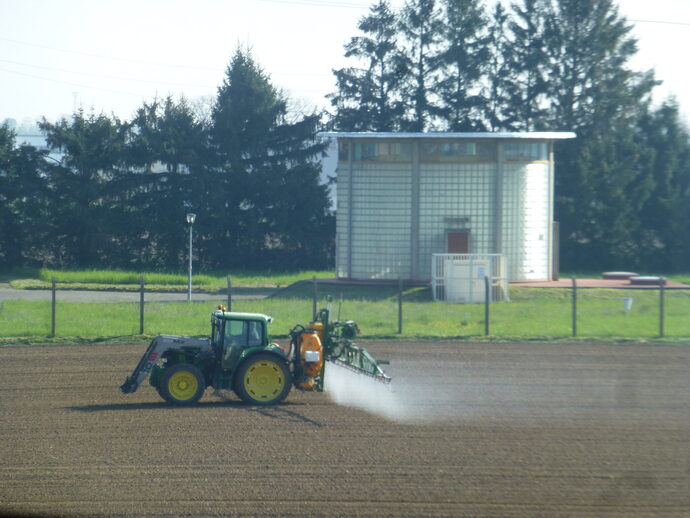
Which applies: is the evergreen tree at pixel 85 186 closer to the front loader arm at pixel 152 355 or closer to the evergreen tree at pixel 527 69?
the evergreen tree at pixel 527 69

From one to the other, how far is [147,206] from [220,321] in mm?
45318

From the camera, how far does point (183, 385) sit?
14523mm

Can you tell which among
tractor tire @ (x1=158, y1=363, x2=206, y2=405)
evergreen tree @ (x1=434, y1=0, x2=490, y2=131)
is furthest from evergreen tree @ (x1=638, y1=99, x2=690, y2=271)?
tractor tire @ (x1=158, y1=363, x2=206, y2=405)

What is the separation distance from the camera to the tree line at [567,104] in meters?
55.6

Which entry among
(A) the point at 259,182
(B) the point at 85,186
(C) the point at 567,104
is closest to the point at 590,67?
(C) the point at 567,104

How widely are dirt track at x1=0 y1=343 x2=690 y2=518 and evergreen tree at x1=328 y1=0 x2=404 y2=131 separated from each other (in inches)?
1752

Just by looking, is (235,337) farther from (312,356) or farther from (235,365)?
(312,356)

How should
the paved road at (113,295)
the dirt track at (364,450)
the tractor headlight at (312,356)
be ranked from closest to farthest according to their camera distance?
the dirt track at (364,450), the tractor headlight at (312,356), the paved road at (113,295)

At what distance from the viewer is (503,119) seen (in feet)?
199

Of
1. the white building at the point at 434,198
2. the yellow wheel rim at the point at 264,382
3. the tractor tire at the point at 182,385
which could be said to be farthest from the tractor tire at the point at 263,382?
the white building at the point at 434,198

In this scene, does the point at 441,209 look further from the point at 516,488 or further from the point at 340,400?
the point at 516,488

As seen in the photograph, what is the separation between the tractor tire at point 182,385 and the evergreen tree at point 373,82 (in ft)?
157

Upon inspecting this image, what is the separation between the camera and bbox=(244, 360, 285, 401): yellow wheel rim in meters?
14.5

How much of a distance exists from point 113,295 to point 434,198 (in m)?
15.6
